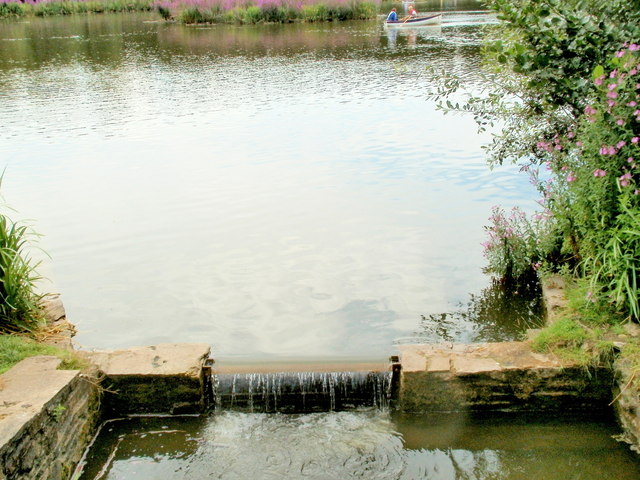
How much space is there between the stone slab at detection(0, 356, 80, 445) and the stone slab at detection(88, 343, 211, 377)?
15.4 inches

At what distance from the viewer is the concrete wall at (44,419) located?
138 inches

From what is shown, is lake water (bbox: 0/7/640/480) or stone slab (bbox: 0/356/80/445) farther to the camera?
lake water (bbox: 0/7/640/480)

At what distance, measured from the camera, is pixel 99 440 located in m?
4.46

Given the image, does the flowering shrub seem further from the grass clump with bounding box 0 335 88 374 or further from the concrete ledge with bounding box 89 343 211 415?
the grass clump with bounding box 0 335 88 374

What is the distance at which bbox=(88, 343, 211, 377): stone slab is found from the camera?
460cm

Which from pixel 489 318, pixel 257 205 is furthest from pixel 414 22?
pixel 489 318

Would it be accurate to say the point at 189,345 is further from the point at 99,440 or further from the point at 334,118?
the point at 334,118

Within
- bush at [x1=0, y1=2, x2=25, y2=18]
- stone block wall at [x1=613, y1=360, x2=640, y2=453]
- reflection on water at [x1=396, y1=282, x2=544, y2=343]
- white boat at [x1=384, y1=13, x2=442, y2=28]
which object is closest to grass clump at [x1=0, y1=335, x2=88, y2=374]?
reflection on water at [x1=396, y1=282, x2=544, y2=343]

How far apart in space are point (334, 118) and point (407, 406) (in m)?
9.99

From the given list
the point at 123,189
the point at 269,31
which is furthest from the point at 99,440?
the point at 269,31

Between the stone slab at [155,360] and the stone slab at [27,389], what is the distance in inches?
15.4

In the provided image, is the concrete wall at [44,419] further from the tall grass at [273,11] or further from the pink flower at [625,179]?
the tall grass at [273,11]

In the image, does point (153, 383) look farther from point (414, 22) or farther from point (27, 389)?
point (414, 22)

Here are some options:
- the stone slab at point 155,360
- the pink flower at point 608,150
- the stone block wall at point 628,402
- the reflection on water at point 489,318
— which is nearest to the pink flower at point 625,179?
the pink flower at point 608,150
